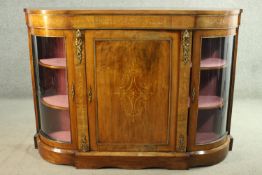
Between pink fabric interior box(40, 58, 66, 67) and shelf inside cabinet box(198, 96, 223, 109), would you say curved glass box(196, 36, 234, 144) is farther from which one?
pink fabric interior box(40, 58, 66, 67)

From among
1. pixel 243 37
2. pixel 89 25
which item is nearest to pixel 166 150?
pixel 89 25

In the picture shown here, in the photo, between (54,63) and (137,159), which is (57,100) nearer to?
(54,63)

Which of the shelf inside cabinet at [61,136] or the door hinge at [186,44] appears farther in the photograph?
the shelf inside cabinet at [61,136]

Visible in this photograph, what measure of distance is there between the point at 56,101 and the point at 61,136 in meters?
0.24

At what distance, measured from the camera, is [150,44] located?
6.03ft

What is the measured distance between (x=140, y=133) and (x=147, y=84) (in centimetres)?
32

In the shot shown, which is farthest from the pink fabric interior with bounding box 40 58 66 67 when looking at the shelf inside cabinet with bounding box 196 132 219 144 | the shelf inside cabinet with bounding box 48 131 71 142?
the shelf inside cabinet with bounding box 196 132 219 144

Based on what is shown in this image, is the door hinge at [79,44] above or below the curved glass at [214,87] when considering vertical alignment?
above

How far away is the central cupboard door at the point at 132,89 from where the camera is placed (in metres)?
1.84

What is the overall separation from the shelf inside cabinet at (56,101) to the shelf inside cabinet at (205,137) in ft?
2.87

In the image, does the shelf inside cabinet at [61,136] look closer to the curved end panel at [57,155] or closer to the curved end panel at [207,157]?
the curved end panel at [57,155]

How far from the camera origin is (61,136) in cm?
212

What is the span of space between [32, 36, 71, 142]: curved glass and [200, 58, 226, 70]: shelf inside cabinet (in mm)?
843

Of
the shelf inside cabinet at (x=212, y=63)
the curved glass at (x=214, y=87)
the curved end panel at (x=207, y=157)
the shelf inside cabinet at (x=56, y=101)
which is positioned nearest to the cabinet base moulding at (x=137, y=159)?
the curved end panel at (x=207, y=157)
